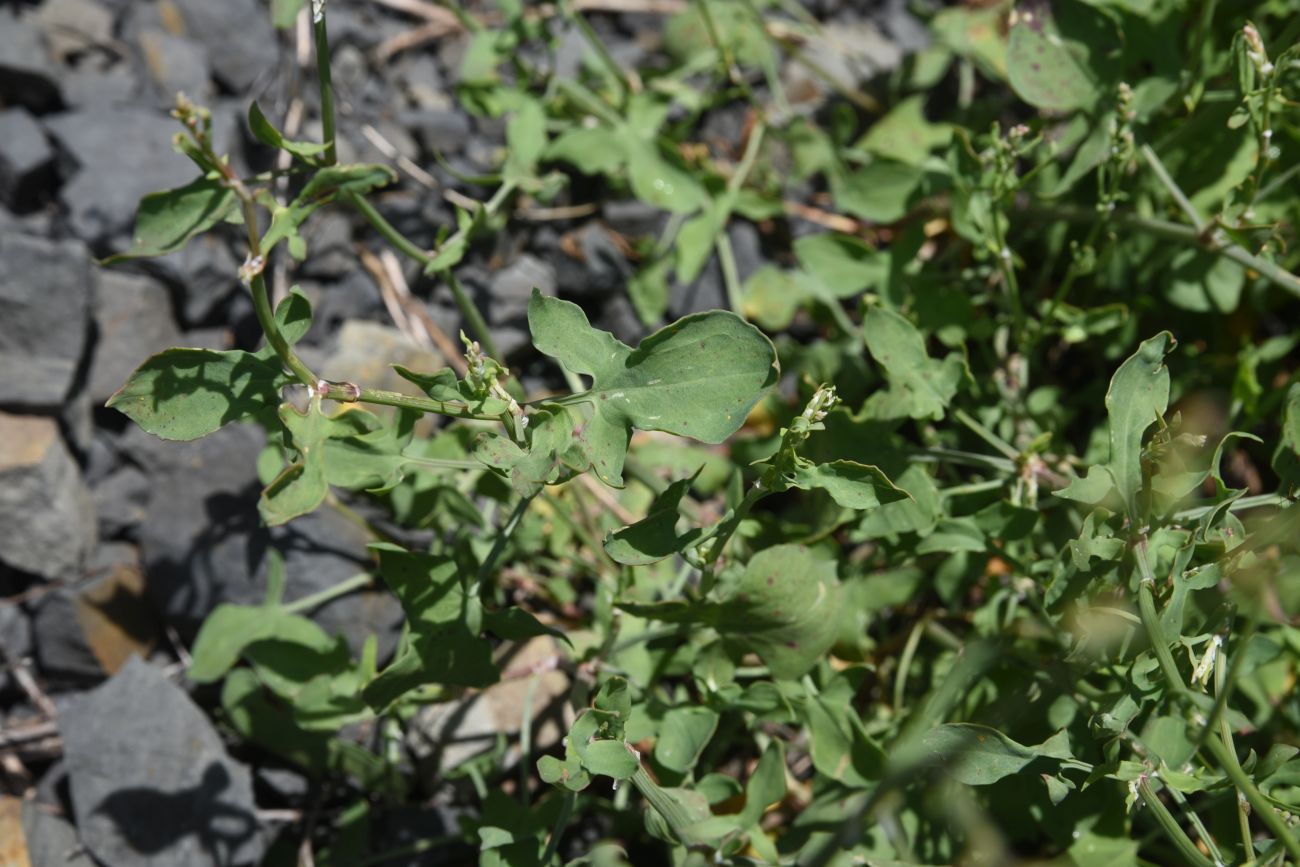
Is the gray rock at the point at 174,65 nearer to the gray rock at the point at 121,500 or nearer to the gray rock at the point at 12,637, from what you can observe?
the gray rock at the point at 121,500

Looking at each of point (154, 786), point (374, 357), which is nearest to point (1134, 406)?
point (374, 357)

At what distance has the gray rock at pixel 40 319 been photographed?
305 centimetres

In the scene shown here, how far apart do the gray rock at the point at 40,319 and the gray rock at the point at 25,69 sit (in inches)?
28.0

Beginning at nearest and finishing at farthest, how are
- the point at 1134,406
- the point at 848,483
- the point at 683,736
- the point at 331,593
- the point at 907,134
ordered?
the point at 848,483
the point at 1134,406
the point at 683,736
the point at 331,593
the point at 907,134

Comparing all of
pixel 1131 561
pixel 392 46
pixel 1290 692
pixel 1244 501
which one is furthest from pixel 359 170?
pixel 1290 692

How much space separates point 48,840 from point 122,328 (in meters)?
1.43

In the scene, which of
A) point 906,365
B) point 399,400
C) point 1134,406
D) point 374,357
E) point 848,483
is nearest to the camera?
point 399,400

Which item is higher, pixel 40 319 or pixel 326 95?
pixel 326 95

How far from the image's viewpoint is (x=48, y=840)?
2.72 m

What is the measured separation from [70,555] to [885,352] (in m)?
2.26

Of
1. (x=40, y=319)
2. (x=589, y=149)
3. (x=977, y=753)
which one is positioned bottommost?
(x=977, y=753)

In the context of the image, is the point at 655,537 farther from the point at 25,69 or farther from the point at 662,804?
the point at 25,69

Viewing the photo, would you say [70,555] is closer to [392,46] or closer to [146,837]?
[146,837]

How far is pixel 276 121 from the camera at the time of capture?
3.51m
